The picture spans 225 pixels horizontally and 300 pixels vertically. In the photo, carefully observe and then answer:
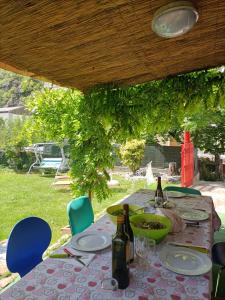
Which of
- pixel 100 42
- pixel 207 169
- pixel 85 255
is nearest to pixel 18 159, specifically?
pixel 207 169

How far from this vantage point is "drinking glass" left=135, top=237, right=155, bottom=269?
4.72ft

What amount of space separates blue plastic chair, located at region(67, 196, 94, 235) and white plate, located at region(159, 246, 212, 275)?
989 mm

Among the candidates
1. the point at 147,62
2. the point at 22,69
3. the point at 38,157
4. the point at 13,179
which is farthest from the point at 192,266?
the point at 38,157

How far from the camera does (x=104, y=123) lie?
3.49 m

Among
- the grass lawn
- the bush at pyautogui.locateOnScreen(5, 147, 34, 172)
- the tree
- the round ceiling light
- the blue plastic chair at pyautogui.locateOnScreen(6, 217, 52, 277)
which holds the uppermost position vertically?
the round ceiling light

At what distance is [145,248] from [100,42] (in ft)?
5.21

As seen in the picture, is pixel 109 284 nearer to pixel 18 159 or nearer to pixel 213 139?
pixel 213 139

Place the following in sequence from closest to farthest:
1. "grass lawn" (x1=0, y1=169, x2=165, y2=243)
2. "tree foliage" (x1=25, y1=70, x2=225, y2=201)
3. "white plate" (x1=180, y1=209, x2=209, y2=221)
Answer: "white plate" (x1=180, y1=209, x2=209, y2=221)
"tree foliage" (x1=25, y1=70, x2=225, y2=201)
"grass lawn" (x1=0, y1=169, x2=165, y2=243)

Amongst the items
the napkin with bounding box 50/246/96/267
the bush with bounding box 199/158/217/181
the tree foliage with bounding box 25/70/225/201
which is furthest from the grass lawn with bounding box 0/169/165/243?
the napkin with bounding box 50/246/96/267

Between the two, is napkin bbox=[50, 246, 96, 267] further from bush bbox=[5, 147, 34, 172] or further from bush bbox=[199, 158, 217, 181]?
bush bbox=[5, 147, 34, 172]

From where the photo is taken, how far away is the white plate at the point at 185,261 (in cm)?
132

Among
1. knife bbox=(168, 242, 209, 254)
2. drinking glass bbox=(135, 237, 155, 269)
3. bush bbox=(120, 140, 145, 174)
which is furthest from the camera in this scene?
bush bbox=(120, 140, 145, 174)

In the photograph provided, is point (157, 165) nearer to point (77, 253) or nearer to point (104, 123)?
point (104, 123)

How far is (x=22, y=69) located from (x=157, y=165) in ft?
23.4
